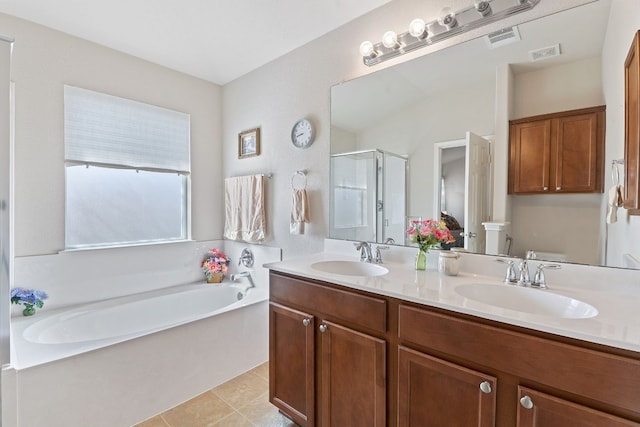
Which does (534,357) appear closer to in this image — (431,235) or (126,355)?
(431,235)

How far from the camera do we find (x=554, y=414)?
0.88m

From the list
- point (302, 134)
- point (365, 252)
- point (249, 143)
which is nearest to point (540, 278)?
point (365, 252)

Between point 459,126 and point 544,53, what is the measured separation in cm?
46

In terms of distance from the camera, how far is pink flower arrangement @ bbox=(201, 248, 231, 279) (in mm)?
3062

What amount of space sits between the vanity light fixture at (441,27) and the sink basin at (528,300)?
4.47 feet

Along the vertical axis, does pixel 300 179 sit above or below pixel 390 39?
below

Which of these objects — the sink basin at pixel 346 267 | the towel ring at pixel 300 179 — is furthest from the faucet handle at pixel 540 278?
the towel ring at pixel 300 179

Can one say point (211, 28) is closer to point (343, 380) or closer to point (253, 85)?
point (253, 85)

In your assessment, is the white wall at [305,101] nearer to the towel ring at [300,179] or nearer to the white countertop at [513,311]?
the towel ring at [300,179]

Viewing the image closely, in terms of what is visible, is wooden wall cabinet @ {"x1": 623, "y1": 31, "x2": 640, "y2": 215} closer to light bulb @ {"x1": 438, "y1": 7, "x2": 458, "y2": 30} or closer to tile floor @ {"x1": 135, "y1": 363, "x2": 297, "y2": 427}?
light bulb @ {"x1": 438, "y1": 7, "x2": 458, "y2": 30}

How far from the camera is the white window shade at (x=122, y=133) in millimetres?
2361

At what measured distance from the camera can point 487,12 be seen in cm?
154

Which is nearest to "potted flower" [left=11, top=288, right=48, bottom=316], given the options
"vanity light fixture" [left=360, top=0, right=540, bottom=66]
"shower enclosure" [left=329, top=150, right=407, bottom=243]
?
"shower enclosure" [left=329, top=150, right=407, bottom=243]

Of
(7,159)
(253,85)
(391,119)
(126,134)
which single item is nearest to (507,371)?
(391,119)
